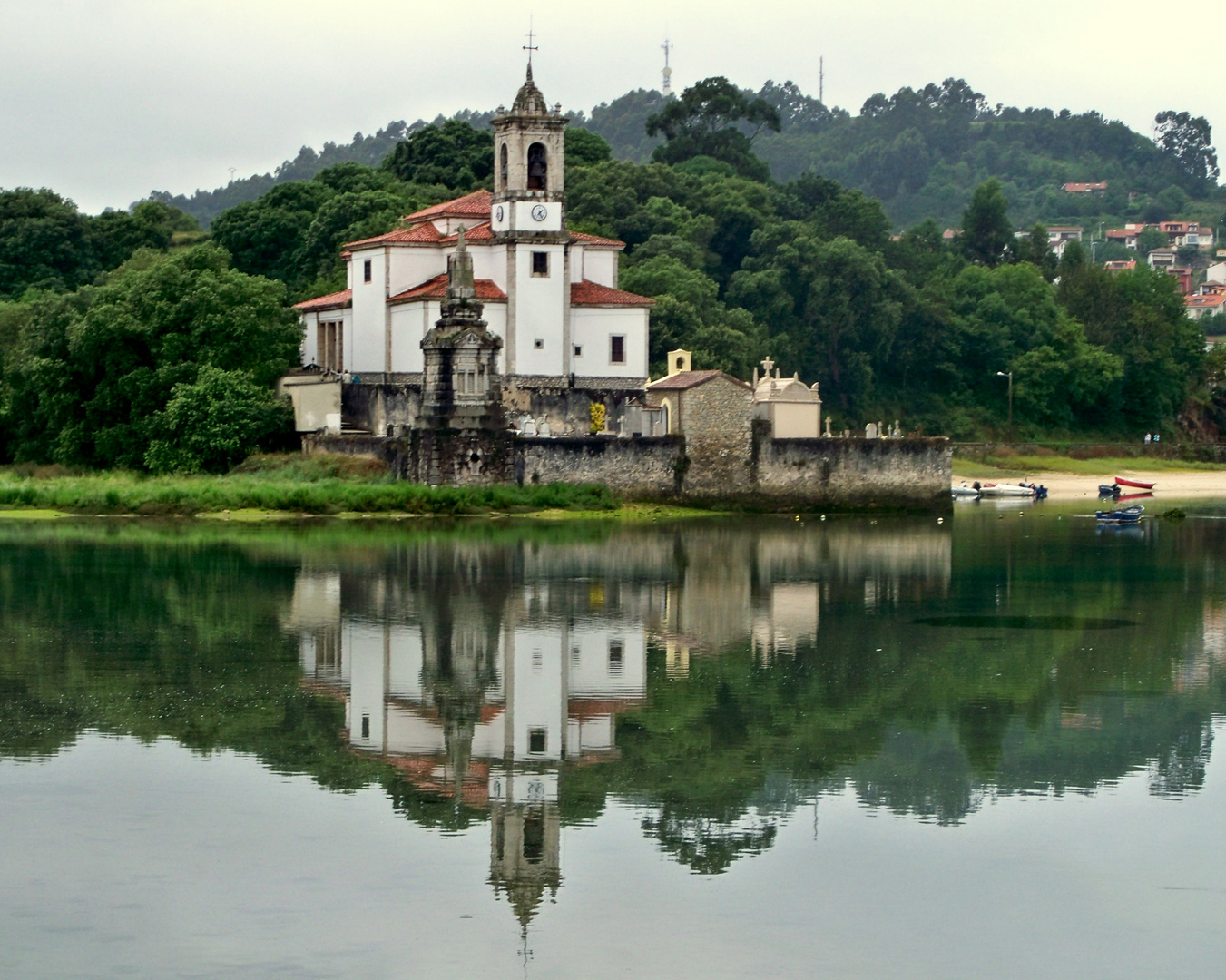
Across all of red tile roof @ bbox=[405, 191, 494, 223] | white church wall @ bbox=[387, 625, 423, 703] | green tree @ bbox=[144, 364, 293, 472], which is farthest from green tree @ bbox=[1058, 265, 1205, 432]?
white church wall @ bbox=[387, 625, 423, 703]

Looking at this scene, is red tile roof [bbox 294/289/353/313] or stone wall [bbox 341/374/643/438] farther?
red tile roof [bbox 294/289/353/313]

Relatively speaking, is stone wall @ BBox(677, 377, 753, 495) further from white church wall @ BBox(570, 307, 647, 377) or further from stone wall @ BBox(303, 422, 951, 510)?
white church wall @ BBox(570, 307, 647, 377)

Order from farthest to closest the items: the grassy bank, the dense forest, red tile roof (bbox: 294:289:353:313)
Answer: red tile roof (bbox: 294:289:353:313) → the dense forest → the grassy bank

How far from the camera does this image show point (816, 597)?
33000 millimetres

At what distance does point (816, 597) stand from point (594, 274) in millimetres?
34851

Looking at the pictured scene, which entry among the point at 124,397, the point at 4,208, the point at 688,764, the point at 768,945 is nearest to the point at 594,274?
the point at 124,397

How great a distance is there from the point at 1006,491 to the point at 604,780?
2346 inches

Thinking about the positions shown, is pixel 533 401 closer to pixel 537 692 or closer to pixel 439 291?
pixel 439 291

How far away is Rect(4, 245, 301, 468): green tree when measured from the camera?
61281 millimetres

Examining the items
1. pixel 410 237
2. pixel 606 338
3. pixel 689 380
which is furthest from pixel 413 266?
pixel 689 380

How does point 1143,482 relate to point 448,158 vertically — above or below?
below

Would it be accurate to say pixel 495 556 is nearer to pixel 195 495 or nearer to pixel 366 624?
pixel 366 624

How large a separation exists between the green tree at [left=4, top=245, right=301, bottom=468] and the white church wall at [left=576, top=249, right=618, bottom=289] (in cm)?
1016

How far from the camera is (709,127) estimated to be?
123m
